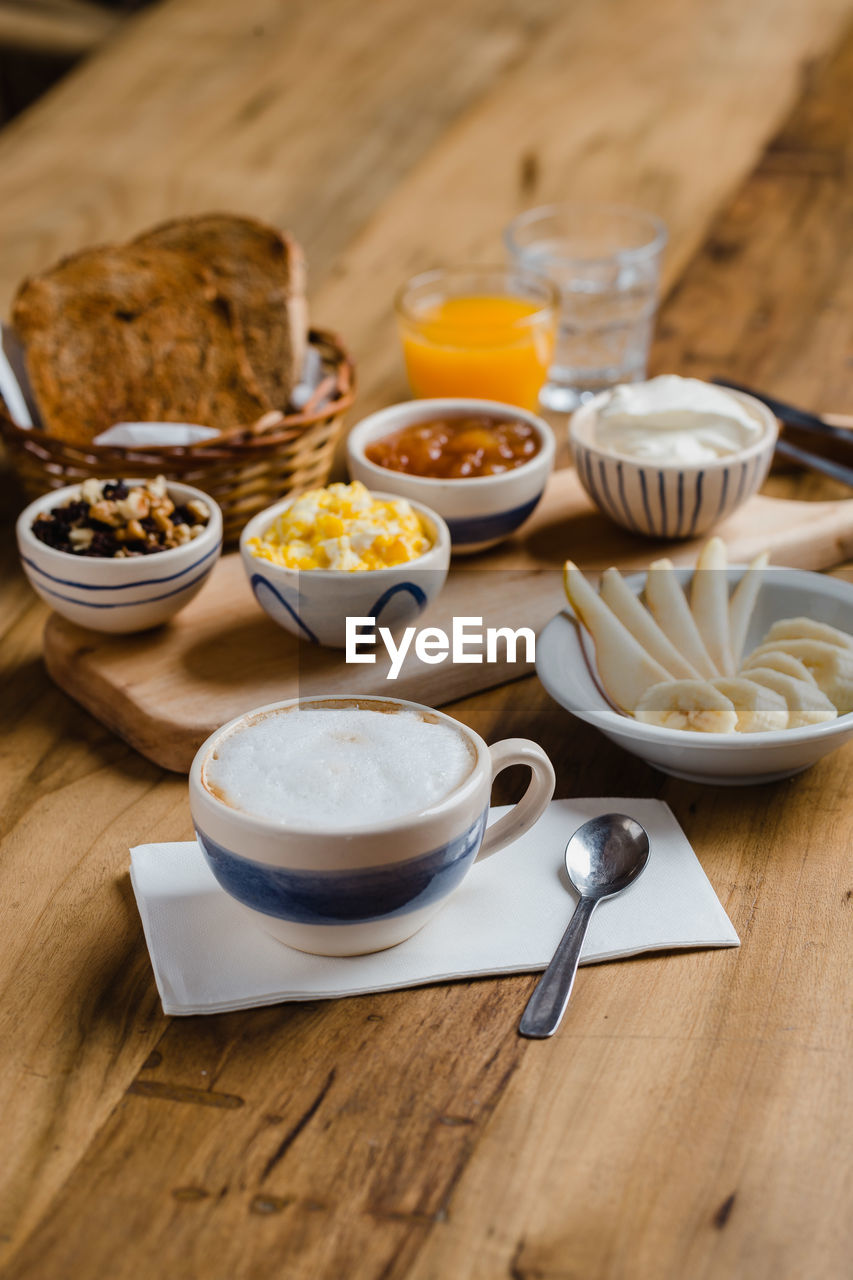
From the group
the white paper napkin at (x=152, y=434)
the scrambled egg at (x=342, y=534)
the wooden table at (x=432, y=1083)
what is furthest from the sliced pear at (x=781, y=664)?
the white paper napkin at (x=152, y=434)

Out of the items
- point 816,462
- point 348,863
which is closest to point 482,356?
point 816,462

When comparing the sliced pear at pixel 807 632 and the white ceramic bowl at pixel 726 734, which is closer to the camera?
the white ceramic bowl at pixel 726 734

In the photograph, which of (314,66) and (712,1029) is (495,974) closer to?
(712,1029)

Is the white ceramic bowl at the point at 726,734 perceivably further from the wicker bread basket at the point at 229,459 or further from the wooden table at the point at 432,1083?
the wicker bread basket at the point at 229,459

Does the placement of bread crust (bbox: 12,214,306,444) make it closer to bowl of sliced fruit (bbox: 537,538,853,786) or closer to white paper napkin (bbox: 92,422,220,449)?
white paper napkin (bbox: 92,422,220,449)

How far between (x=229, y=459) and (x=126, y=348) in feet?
1.16

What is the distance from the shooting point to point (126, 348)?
1.79 m

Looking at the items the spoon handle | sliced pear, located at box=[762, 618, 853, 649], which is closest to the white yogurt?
sliced pear, located at box=[762, 618, 853, 649]

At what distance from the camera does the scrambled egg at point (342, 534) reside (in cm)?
137

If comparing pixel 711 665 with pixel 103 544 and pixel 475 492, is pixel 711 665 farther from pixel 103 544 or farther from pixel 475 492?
pixel 103 544

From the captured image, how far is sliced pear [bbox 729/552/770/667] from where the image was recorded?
4.32ft

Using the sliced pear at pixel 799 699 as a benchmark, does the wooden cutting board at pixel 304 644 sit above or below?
below

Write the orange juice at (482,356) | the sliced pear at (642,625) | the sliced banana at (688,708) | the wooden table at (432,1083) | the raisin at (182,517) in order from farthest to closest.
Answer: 1. the orange juice at (482,356)
2. the raisin at (182,517)
3. the sliced pear at (642,625)
4. the sliced banana at (688,708)
5. the wooden table at (432,1083)

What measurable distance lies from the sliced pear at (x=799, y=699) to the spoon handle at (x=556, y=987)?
286mm
